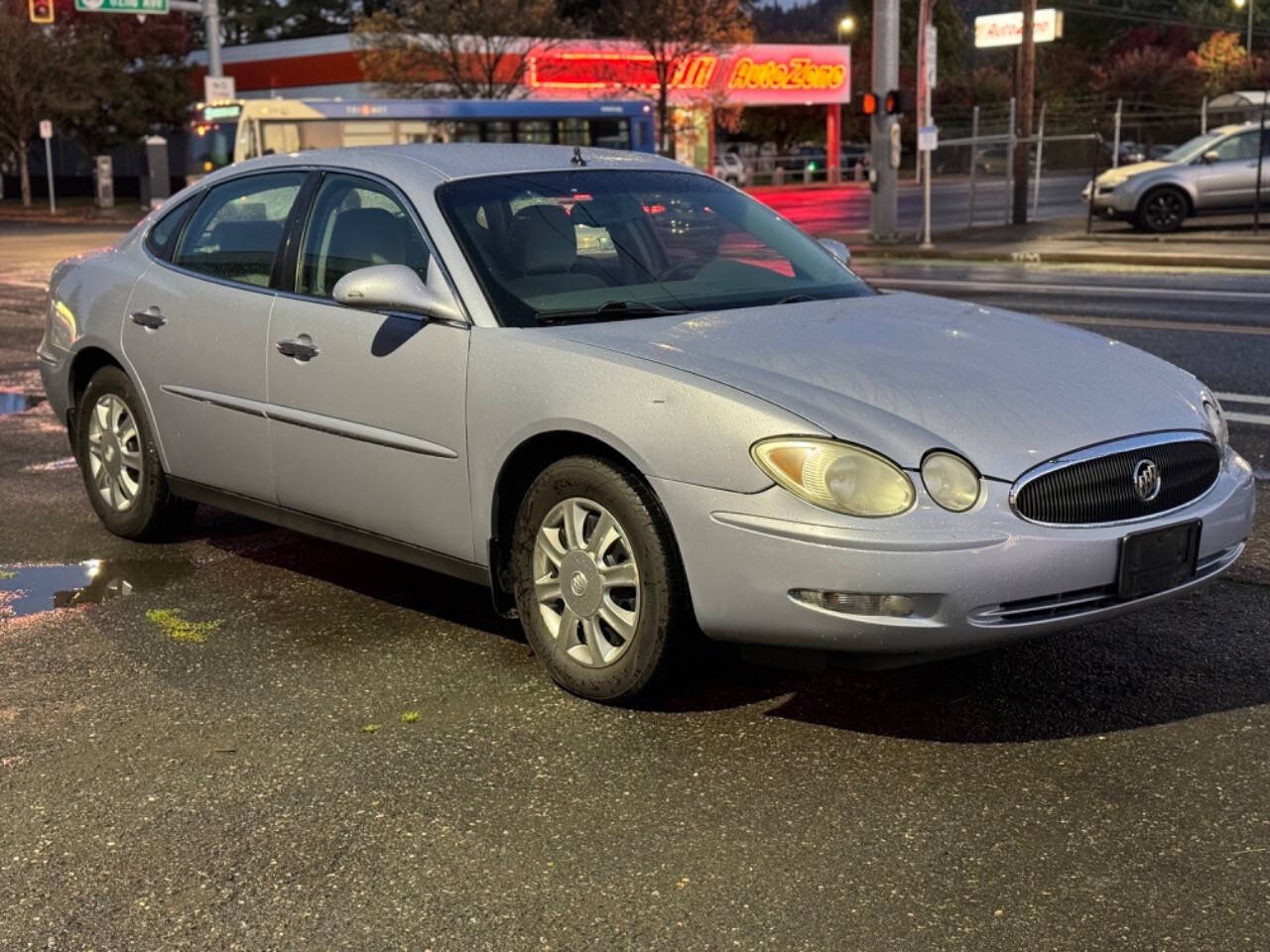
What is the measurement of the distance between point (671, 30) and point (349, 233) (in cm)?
4043

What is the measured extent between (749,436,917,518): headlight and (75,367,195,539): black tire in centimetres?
310

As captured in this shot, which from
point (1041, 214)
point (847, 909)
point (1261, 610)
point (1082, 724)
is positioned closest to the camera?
point (847, 909)

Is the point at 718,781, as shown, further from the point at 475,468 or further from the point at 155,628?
the point at 155,628

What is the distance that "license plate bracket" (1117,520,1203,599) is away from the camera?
A: 4.01 metres

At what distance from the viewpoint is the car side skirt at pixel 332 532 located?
485 cm

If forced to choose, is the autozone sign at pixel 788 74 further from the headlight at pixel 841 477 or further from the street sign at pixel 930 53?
the headlight at pixel 841 477

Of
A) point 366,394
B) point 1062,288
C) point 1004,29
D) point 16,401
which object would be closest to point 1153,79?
point 1004,29

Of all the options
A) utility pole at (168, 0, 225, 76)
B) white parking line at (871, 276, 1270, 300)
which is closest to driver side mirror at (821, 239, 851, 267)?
white parking line at (871, 276, 1270, 300)

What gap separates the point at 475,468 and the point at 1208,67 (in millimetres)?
77603

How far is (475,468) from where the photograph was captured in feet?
15.3

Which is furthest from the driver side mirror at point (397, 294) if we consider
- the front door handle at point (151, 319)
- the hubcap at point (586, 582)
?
the front door handle at point (151, 319)

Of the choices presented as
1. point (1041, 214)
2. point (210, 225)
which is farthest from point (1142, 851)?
point (1041, 214)

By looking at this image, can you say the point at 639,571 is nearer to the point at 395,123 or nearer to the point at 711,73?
the point at 395,123

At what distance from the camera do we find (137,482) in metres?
6.27
